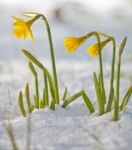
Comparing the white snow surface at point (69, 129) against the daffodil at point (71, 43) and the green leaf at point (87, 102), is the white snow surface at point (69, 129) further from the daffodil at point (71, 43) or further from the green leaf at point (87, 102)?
the daffodil at point (71, 43)

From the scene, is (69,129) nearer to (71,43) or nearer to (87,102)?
(87,102)

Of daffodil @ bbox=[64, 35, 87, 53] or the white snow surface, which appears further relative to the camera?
daffodil @ bbox=[64, 35, 87, 53]

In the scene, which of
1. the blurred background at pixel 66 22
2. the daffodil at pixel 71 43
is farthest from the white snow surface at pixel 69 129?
the blurred background at pixel 66 22

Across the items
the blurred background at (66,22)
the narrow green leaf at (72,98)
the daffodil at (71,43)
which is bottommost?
the blurred background at (66,22)

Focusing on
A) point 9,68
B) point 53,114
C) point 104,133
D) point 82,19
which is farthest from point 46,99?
point 82,19

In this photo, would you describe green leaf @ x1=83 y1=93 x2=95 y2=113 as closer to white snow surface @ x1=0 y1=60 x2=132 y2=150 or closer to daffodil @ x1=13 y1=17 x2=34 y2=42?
white snow surface @ x1=0 y1=60 x2=132 y2=150

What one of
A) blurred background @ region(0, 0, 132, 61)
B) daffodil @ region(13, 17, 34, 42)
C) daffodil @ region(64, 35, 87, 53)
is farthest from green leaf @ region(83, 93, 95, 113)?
blurred background @ region(0, 0, 132, 61)

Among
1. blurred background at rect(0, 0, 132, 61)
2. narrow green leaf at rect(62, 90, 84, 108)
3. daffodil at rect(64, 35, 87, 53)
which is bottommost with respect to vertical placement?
blurred background at rect(0, 0, 132, 61)

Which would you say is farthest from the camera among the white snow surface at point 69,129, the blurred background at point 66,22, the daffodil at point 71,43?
the blurred background at point 66,22

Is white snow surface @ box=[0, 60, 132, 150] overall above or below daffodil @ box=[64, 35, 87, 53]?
below

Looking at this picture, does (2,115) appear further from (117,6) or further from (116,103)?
(117,6)
